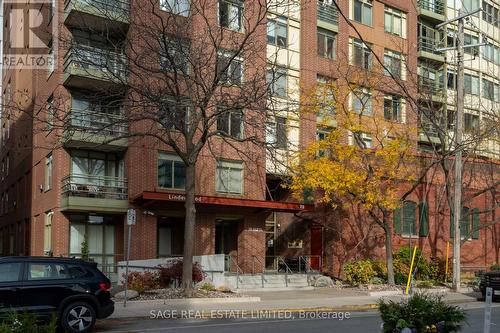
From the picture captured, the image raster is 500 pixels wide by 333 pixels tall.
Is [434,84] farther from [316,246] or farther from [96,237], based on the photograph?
[96,237]

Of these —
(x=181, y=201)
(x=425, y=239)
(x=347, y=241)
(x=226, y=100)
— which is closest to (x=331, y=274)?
(x=347, y=241)

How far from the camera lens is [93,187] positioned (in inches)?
1026

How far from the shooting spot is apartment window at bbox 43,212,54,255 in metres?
27.8

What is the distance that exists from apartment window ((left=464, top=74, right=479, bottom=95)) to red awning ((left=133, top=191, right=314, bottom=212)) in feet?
67.9

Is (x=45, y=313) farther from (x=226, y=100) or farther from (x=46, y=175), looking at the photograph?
(x=46, y=175)

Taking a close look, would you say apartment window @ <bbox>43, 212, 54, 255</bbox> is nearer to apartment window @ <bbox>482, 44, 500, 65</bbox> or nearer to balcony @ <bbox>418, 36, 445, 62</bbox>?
balcony @ <bbox>418, 36, 445, 62</bbox>

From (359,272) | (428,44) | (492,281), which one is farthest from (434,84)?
(492,281)

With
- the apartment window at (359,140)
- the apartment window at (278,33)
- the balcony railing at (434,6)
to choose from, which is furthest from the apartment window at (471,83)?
the apartment window at (278,33)

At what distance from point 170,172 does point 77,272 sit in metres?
14.9

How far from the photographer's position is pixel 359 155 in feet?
85.4

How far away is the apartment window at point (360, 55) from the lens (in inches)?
1340

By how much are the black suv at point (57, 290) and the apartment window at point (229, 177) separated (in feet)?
52.1

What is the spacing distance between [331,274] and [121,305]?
1472cm

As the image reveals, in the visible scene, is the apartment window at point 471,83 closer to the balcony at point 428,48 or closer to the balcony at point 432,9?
the balcony at point 428,48
